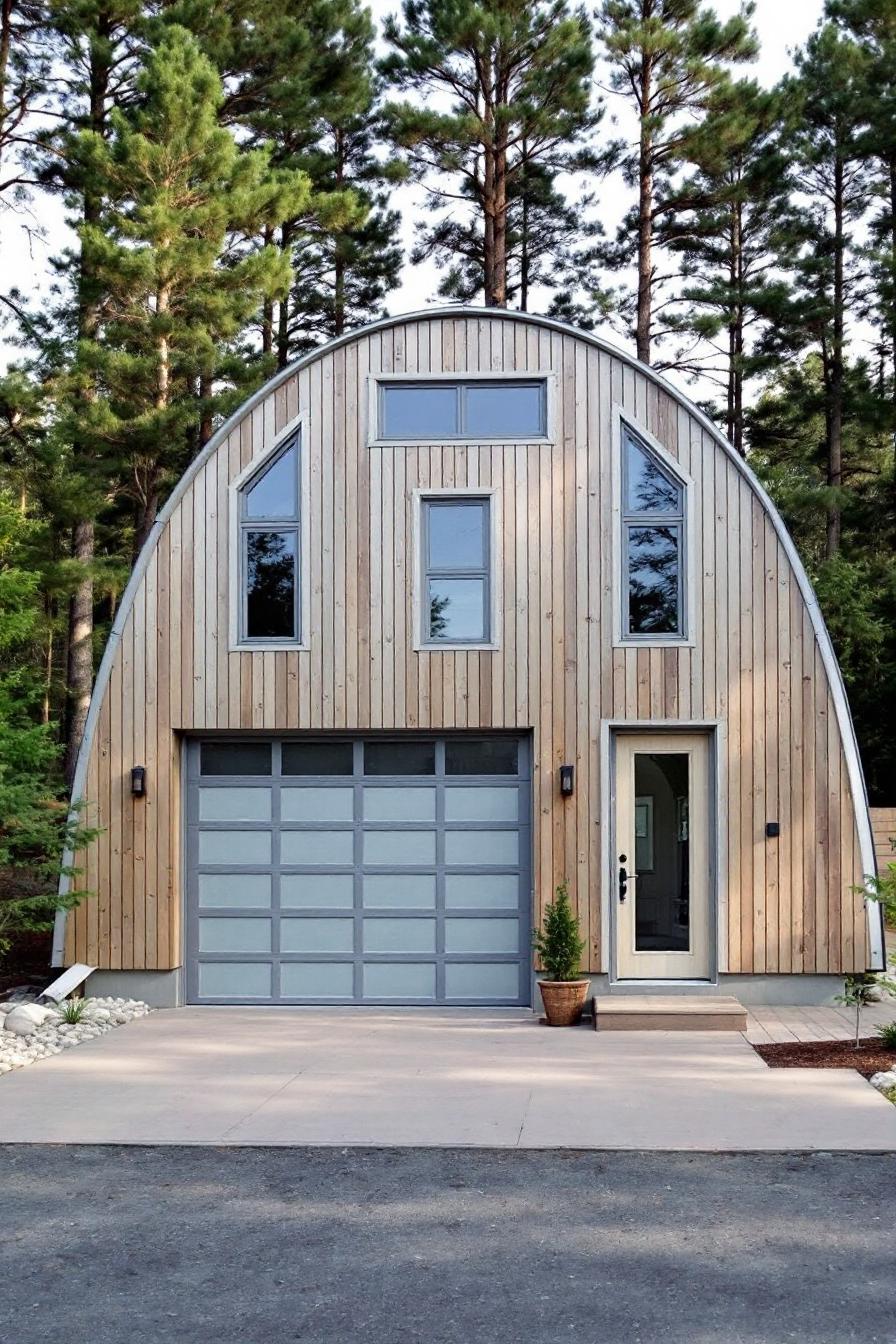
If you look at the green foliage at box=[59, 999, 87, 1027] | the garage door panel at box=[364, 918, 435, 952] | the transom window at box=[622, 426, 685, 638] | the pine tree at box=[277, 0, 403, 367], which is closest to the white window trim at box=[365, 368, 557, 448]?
the transom window at box=[622, 426, 685, 638]

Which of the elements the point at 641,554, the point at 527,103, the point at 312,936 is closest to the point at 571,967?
the point at 312,936

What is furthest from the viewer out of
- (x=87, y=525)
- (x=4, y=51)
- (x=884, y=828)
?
(x=4, y=51)

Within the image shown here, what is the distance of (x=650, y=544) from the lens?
11.0m

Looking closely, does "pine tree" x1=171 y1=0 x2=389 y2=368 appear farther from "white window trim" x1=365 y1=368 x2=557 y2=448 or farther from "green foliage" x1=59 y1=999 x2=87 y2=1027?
"green foliage" x1=59 y1=999 x2=87 y2=1027

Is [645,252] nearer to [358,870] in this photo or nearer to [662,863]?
[662,863]

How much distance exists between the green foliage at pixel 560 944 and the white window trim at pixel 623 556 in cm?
214

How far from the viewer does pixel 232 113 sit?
2148cm

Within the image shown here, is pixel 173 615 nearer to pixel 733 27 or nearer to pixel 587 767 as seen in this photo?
pixel 587 767

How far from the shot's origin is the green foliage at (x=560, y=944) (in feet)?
33.1

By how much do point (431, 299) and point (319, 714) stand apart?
46.5 ft

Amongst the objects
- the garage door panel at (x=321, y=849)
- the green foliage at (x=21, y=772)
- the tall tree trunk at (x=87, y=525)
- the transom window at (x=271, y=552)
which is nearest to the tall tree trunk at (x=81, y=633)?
the tall tree trunk at (x=87, y=525)

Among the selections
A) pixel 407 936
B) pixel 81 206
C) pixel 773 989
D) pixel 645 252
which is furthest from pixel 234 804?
pixel 645 252

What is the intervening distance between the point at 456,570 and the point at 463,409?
1329 millimetres

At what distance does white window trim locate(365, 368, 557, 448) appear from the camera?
1105cm
